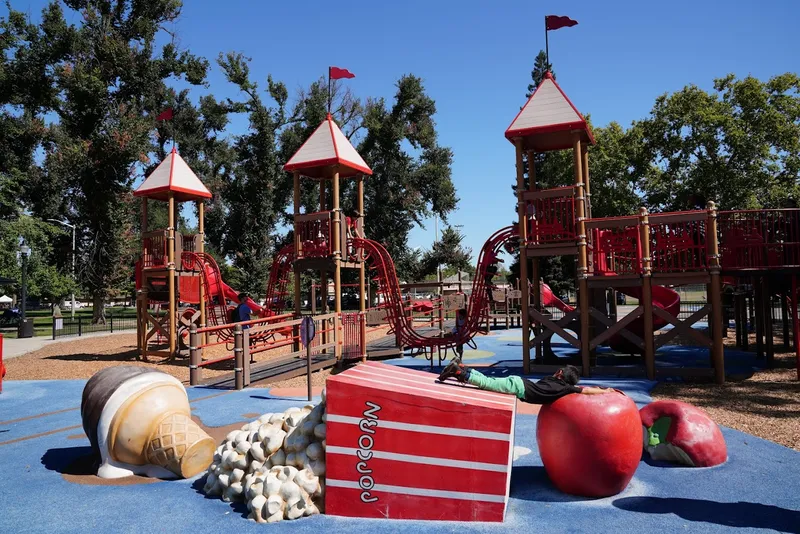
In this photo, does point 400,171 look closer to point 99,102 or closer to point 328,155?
point 99,102

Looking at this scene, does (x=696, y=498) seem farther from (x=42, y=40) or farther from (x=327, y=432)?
(x=42, y=40)

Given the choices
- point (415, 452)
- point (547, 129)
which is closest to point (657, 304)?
point (547, 129)

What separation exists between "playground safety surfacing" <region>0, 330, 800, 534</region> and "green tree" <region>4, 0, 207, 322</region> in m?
25.7

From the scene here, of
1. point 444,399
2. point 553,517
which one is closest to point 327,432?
point 444,399

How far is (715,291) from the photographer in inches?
430

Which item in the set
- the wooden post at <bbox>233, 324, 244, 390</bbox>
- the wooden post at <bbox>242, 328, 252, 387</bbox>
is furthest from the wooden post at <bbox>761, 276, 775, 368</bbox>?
the wooden post at <bbox>233, 324, 244, 390</bbox>

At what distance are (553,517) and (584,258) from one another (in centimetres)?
788

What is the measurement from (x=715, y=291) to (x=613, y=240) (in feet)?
7.59

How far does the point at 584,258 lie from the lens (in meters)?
11.9

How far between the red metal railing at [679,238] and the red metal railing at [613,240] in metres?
0.32

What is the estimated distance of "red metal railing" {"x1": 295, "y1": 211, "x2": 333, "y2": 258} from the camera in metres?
14.8

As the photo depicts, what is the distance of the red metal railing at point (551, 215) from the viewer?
12203mm

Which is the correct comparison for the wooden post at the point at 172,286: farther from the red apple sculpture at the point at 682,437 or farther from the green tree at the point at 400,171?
the green tree at the point at 400,171

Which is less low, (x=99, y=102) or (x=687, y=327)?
(x=99, y=102)
